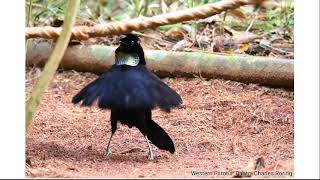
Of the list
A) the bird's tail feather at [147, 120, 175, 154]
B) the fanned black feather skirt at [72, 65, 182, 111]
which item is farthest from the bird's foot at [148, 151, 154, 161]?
the fanned black feather skirt at [72, 65, 182, 111]

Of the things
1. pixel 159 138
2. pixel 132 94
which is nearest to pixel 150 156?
pixel 159 138

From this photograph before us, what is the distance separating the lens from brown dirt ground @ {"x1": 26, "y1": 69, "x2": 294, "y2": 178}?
4.61 meters

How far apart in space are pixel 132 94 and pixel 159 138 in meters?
0.61

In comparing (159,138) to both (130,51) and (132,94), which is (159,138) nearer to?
(132,94)

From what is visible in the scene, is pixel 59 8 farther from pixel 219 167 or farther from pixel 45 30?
pixel 219 167

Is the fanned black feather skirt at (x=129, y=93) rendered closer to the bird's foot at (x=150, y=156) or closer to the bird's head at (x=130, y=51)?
the bird's head at (x=130, y=51)

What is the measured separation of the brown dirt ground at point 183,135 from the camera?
15.1ft

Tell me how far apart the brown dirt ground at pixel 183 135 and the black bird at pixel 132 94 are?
0.25 metres

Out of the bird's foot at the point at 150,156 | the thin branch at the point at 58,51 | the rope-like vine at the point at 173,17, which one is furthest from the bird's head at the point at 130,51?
the thin branch at the point at 58,51

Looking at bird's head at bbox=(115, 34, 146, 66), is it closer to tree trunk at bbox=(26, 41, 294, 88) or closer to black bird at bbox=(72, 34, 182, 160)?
black bird at bbox=(72, 34, 182, 160)

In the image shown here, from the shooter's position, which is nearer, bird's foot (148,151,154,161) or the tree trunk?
bird's foot (148,151,154,161)

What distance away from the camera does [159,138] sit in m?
5.28

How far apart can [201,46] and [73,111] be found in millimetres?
1866

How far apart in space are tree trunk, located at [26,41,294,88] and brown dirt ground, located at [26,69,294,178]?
10 cm
